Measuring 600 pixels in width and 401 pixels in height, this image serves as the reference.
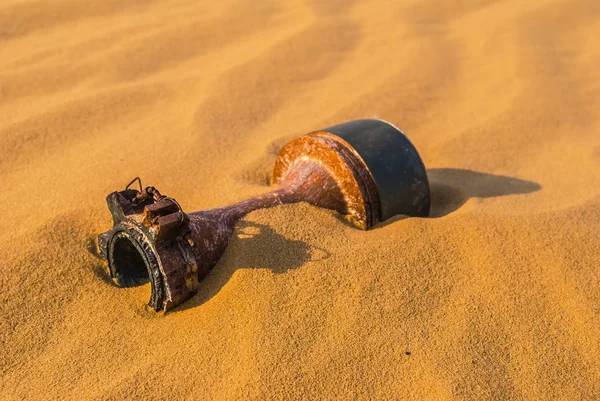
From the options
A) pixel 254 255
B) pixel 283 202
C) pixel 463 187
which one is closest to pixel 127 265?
pixel 254 255

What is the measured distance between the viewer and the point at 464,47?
4.40 meters

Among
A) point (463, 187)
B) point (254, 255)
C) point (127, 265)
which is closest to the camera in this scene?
point (254, 255)

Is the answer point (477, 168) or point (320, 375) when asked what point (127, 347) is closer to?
point (320, 375)

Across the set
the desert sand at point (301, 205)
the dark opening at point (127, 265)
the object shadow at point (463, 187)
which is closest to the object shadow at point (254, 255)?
the desert sand at point (301, 205)

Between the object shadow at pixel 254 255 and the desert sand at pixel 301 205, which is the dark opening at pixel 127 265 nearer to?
the desert sand at pixel 301 205

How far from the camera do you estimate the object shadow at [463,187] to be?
101 inches

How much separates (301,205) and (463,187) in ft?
3.05

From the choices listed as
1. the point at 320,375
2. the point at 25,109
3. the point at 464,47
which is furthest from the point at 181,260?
the point at 464,47

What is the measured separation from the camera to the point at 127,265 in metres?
2.05

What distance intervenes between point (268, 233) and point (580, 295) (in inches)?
41.3

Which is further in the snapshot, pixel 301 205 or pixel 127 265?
pixel 301 205

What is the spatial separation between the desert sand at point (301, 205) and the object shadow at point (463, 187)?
0.6 inches

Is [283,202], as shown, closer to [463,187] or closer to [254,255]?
[254,255]

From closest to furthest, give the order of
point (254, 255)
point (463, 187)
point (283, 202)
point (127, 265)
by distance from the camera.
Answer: point (254, 255), point (127, 265), point (283, 202), point (463, 187)
